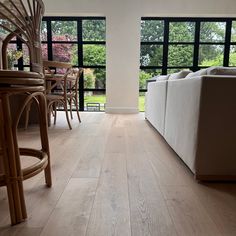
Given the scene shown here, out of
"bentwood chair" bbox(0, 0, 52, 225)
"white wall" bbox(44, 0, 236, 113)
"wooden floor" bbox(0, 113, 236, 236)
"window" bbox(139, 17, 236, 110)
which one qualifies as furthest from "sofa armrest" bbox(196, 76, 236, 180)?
"window" bbox(139, 17, 236, 110)

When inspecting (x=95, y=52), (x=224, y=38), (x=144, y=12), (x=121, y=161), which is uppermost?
(x=144, y=12)

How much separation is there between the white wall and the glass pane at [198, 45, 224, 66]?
71 centimetres

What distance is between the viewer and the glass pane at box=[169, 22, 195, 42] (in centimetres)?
521

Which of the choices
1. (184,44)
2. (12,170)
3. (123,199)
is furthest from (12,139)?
(184,44)

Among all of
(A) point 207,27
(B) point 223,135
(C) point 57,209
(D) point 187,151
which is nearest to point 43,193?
(C) point 57,209

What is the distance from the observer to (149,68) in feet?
17.7

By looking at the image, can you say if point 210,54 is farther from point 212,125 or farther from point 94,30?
point 212,125

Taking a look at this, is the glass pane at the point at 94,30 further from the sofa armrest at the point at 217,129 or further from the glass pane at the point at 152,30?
the sofa armrest at the point at 217,129

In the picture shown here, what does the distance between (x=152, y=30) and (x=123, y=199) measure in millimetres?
4842

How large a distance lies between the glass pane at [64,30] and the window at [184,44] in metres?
1.61

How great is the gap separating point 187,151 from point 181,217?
1.75ft

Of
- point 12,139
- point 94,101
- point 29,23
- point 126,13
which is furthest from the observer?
point 94,101

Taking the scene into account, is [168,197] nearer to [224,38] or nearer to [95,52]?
[95,52]

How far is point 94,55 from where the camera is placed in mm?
5367
